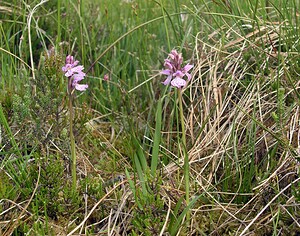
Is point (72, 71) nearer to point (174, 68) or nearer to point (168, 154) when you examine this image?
point (174, 68)

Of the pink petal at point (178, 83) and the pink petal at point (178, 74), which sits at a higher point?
the pink petal at point (178, 74)

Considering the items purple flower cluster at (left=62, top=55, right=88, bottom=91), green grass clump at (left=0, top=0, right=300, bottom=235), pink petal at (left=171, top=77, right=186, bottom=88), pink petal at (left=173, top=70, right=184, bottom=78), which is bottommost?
green grass clump at (left=0, top=0, right=300, bottom=235)

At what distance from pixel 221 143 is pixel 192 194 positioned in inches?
11.2

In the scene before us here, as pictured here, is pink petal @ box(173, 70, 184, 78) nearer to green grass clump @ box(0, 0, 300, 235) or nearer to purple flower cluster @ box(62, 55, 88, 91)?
green grass clump @ box(0, 0, 300, 235)

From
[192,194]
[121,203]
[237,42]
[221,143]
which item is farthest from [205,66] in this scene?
[121,203]

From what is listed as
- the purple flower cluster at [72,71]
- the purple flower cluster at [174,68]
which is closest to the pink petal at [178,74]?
the purple flower cluster at [174,68]

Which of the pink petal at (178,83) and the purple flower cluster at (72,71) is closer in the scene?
the pink petal at (178,83)

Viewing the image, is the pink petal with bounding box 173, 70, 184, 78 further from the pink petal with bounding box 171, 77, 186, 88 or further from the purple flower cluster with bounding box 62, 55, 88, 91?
the purple flower cluster with bounding box 62, 55, 88, 91

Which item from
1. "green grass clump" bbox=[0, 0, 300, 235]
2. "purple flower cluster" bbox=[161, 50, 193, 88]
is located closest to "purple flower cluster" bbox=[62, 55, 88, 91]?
"green grass clump" bbox=[0, 0, 300, 235]

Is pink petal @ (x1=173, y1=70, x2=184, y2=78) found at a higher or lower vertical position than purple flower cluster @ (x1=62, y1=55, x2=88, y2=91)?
lower

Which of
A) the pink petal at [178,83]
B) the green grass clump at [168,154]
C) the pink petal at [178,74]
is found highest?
the pink petal at [178,74]

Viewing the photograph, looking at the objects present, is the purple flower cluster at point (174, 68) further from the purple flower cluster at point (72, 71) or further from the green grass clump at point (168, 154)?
the purple flower cluster at point (72, 71)

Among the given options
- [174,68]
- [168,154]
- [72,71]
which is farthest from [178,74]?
[168,154]

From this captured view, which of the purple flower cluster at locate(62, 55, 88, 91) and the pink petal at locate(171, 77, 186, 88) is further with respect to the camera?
the purple flower cluster at locate(62, 55, 88, 91)
